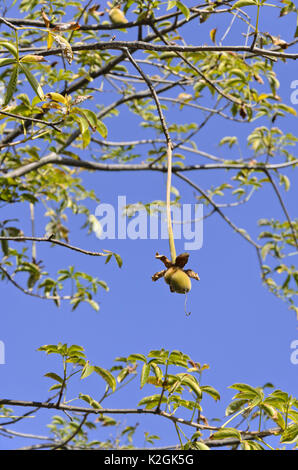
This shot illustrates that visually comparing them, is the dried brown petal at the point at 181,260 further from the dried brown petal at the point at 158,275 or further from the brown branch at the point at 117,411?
the brown branch at the point at 117,411

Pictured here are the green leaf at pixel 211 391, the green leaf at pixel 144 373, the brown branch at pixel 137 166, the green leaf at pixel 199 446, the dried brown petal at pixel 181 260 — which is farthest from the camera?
the brown branch at pixel 137 166

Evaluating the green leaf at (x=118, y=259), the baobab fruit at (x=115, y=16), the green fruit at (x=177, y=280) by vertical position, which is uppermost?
the baobab fruit at (x=115, y=16)

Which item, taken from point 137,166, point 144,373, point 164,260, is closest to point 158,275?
point 164,260

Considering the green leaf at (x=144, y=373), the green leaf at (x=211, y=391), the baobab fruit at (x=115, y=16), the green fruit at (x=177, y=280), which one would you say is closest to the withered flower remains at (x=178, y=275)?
the green fruit at (x=177, y=280)

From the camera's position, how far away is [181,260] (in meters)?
1.17

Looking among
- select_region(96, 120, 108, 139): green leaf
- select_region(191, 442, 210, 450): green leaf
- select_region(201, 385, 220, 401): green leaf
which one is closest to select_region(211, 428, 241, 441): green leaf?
select_region(191, 442, 210, 450): green leaf

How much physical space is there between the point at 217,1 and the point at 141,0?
354mm

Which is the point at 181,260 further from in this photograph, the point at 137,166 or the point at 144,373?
the point at 137,166

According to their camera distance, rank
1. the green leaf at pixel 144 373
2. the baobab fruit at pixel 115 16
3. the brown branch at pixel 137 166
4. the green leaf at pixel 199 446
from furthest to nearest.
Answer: the brown branch at pixel 137 166, the baobab fruit at pixel 115 16, the green leaf at pixel 144 373, the green leaf at pixel 199 446

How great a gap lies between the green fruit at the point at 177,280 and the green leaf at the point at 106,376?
46 centimetres

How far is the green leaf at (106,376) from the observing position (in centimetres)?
148

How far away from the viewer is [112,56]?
2.82 metres

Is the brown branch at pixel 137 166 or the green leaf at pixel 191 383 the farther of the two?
the brown branch at pixel 137 166

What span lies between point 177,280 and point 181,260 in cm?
5
